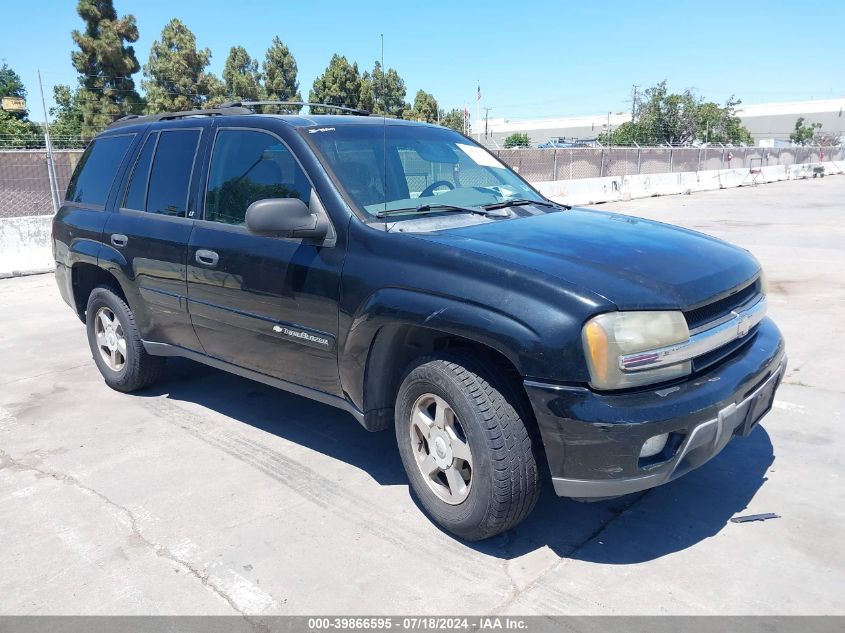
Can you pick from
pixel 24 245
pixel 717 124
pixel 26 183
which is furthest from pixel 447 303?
pixel 717 124

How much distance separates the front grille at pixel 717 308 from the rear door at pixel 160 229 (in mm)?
2934

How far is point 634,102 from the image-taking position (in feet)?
210

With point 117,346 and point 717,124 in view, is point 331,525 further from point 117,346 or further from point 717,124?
point 717,124

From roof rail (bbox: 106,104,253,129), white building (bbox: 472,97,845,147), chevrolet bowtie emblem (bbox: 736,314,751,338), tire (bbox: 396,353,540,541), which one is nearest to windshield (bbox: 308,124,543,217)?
roof rail (bbox: 106,104,253,129)

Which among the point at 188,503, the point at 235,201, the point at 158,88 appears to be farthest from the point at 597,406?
the point at 158,88

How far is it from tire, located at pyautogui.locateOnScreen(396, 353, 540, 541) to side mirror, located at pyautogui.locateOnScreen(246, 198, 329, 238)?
2.92 ft

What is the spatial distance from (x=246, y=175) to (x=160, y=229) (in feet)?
2.72

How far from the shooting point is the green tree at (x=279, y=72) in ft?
143

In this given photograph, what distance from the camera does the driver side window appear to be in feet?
12.2

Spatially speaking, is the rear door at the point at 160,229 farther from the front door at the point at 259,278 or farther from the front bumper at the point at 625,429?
the front bumper at the point at 625,429

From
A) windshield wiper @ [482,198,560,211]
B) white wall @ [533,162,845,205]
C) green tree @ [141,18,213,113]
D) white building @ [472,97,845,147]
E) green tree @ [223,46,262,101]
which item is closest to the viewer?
windshield wiper @ [482,198,560,211]

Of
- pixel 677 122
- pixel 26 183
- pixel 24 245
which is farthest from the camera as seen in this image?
pixel 677 122

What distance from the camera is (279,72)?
44125mm

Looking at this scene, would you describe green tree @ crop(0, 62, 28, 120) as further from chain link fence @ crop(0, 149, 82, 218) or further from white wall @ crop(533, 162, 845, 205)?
white wall @ crop(533, 162, 845, 205)
